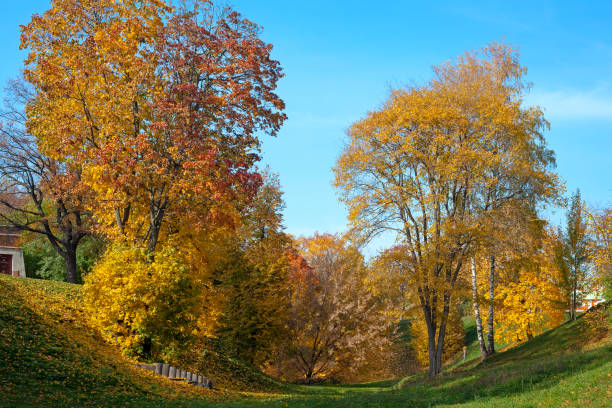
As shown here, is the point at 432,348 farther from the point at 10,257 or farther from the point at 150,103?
the point at 10,257

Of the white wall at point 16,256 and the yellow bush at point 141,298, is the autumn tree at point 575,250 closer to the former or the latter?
the yellow bush at point 141,298

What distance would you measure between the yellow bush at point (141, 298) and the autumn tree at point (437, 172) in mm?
10304

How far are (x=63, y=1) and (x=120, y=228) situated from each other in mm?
9374

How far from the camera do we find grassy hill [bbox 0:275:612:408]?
12.2 meters

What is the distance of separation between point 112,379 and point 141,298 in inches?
113

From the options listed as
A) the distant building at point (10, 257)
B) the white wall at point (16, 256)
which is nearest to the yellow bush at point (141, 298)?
the white wall at point (16, 256)

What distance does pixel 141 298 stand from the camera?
1648 centimetres

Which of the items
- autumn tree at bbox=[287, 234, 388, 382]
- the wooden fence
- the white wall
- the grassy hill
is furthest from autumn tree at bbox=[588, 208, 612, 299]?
the white wall

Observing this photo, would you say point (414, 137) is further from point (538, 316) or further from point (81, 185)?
point (538, 316)

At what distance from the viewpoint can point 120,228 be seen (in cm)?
2030

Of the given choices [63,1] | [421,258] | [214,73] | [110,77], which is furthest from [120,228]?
[421,258]

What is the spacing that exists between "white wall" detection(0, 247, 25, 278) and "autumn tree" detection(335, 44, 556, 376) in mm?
31504

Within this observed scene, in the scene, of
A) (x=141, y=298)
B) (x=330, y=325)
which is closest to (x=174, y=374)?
(x=141, y=298)

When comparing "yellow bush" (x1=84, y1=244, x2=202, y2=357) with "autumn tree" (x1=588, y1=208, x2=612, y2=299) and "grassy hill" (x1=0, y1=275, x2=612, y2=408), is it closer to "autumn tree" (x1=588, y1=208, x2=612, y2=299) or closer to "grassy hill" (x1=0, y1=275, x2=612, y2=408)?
"grassy hill" (x1=0, y1=275, x2=612, y2=408)
